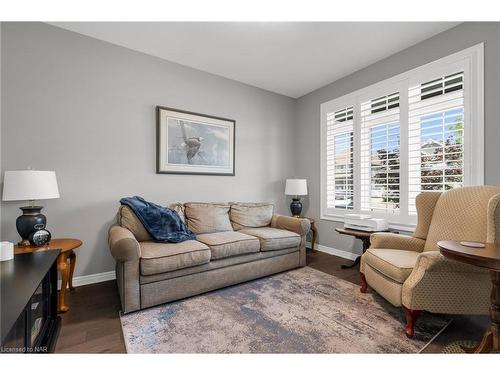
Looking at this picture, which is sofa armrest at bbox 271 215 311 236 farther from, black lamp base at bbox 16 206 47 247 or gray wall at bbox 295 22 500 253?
black lamp base at bbox 16 206 47 247

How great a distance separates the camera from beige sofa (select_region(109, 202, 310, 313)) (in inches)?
75.9

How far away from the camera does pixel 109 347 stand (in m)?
1.51

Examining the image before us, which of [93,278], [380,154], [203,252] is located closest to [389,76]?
[380,154]

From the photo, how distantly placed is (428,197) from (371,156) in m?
1.02

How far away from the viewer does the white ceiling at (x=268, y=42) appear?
7.85 feet

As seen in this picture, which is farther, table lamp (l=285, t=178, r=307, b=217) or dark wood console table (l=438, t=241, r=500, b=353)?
table lamp (l=285, t=178, r=307, b=217)

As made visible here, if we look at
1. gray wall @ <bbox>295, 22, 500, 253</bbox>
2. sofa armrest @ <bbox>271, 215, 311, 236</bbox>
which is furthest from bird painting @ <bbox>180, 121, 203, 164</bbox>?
gray wall @ <bbox>295, 22, 500, 253</bbox>

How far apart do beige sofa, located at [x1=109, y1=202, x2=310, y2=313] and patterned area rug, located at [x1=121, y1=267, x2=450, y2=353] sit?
15 cm

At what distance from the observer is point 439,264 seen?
1.59 m

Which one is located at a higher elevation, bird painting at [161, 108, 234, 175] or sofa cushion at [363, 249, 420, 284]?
bird painting at [161, 108, 234, 175]

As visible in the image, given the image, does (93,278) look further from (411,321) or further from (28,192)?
(411,321)

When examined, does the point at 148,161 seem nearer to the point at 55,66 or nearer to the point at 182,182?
the point at 182,182

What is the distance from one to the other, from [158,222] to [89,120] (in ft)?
4.48

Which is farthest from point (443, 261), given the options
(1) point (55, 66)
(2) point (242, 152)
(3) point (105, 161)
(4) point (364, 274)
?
(1) point (55, 66)
